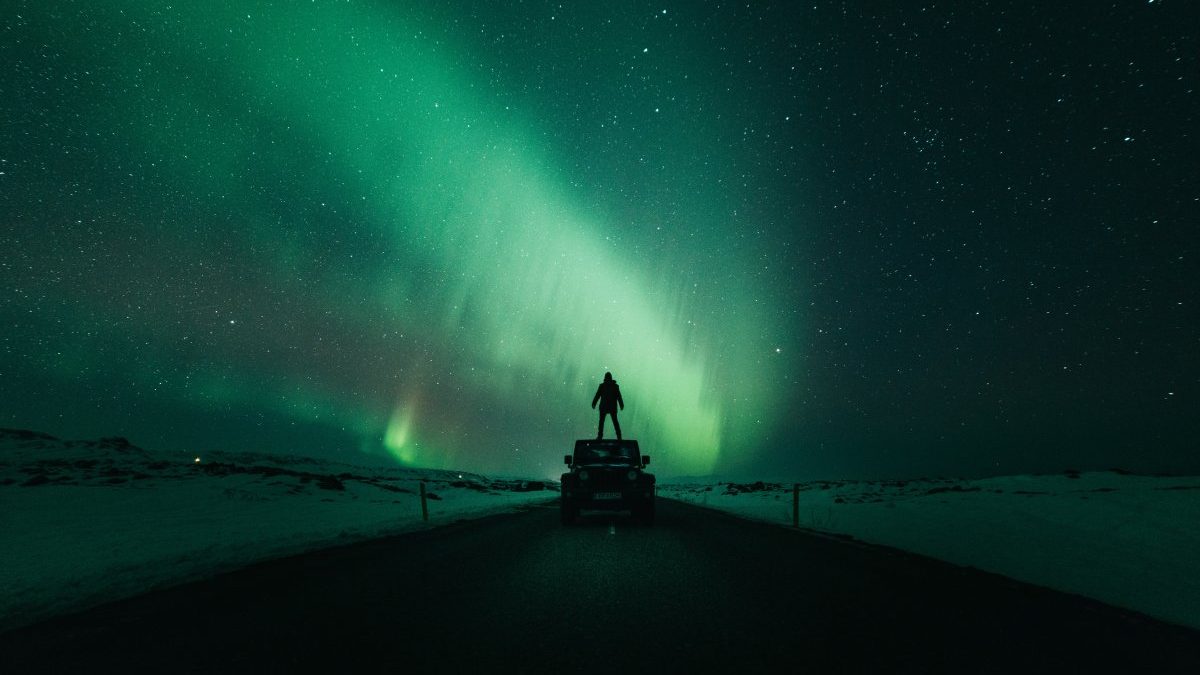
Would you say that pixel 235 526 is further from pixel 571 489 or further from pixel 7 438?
pixel 7 438

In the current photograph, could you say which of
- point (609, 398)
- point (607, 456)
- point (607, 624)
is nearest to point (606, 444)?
point (607, 456)

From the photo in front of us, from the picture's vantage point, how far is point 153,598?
6250 millimetres

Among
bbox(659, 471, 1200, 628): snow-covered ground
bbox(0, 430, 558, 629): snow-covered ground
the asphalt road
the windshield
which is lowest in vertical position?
bbox(0, 430, 558, 629): snow-covered ground

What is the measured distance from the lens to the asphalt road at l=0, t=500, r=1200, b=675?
12.5 ft

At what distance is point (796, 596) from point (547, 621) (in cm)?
266

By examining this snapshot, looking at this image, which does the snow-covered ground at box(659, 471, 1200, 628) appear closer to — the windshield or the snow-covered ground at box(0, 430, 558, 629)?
the windshield

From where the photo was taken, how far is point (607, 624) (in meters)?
4.67

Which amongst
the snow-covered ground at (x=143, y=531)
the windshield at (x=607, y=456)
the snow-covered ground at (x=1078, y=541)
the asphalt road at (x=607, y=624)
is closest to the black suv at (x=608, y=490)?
the windshield at (x=607, y=456)

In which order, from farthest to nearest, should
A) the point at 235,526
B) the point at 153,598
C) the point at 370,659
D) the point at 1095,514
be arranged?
1. the point at 235,526
2. the point at 1095,514
3. the point at 153,598
4. the point at 370,659

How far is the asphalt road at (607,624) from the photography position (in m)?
3.79

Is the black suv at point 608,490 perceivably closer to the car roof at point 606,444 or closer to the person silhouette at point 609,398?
the car roof at point 606,444

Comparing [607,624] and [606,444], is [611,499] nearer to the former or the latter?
[606,444]

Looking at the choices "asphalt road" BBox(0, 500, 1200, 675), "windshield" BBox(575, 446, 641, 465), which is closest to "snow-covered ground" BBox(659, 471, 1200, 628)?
"asphalt road" BBox(0, 500, 1200, 675)

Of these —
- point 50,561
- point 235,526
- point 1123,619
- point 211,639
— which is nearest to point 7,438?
point 235,526
